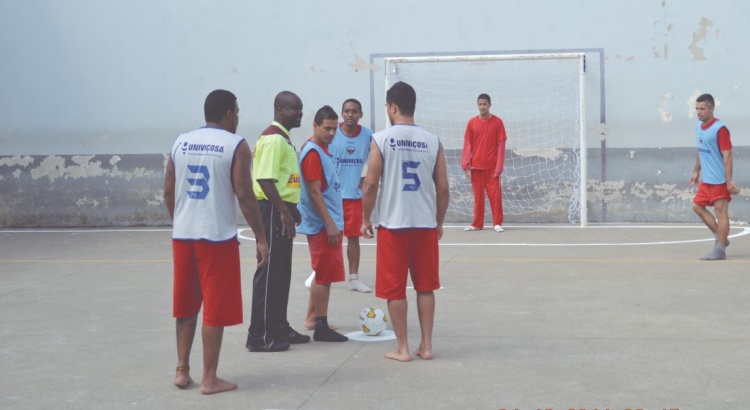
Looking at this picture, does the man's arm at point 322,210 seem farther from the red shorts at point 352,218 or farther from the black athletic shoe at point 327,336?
the red shorts at point 352,218

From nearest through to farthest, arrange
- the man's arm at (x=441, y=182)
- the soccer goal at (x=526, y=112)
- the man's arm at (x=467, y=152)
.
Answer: the man's arm at (x=441, y=182)
the man's arm at (x=467, y=152)
the soccer goal at (x=526, y=112)

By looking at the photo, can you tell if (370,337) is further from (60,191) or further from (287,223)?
(60,191)

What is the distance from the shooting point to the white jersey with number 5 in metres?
6.44

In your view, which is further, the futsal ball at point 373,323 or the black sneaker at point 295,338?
the futsal ball at point 373,323

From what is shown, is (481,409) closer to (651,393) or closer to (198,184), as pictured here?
(651,393)

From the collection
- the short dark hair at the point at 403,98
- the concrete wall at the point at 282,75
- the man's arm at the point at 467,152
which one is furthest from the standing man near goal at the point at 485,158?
the short dark hair at the point at 403,98

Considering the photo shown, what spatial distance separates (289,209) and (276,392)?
63.8 inches

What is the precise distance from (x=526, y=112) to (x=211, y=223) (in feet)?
35.9

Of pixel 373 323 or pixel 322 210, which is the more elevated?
pixel 322 210

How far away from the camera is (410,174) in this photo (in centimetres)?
645

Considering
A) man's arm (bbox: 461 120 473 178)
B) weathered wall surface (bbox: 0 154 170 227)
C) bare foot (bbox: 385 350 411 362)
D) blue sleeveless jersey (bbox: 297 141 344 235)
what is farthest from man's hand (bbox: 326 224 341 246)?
weathered wall surface (bbox: 0 154 170 227)

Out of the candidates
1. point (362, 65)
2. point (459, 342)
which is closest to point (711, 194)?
point (459, 342)

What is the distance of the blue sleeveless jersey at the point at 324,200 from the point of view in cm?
733

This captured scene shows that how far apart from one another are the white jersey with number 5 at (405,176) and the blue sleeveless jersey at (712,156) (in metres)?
5.51
